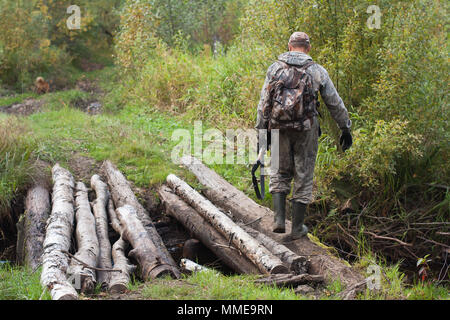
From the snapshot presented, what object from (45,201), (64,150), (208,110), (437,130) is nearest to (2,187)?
(45,201)

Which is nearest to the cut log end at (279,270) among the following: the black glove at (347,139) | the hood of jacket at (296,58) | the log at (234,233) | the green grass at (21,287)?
the log at (234,233)

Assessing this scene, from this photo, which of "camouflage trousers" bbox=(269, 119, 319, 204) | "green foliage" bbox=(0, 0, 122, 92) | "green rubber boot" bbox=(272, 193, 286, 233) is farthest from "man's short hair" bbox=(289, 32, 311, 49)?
"green foliage" bbox=(0, 0, 122, 92)

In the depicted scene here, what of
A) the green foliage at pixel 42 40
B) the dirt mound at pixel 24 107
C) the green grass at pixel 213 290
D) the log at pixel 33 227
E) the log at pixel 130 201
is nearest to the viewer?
the green grass at pixel 213 290

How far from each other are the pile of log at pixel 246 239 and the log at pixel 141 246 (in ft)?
2.27

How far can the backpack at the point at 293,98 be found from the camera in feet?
15.6

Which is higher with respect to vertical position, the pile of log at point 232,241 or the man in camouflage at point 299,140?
the man in camouflage at point 299,140

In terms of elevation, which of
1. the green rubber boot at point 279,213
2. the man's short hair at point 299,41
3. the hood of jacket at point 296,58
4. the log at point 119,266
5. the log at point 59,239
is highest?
the man's short hair at point 299,41

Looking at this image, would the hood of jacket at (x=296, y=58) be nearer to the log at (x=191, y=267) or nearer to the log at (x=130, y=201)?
the log at (x=191, y=267)

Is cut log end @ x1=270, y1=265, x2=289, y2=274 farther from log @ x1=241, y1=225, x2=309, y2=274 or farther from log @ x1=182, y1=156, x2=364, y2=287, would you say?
log @ x1=182, y1=156, x2=364, y2=287

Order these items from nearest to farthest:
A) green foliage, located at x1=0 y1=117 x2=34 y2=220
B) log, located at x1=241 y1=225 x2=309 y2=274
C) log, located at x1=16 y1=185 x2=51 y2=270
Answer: log, located at x1=241 y1=225 x2=309 y2=274, log, located at x1=16 y1=185 x2=51 y2=270, green foliage, located at x1=0 y1=117 x2=34 y2=220

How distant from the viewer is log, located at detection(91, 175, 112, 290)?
4.63 meters

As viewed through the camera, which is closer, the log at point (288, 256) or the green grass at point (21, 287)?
the green grass at point (21, 287)

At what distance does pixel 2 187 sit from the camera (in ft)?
21.4
